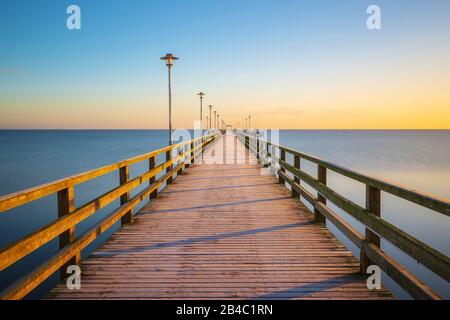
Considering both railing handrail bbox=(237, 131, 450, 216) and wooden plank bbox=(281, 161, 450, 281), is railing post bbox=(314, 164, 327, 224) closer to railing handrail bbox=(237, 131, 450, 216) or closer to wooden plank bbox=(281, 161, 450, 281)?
wooden plank bbox=(281, 161, 450, 281)

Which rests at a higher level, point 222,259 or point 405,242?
point 405,242

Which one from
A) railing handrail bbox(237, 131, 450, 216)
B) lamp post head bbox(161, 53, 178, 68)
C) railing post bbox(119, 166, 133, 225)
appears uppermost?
lamp post head bbox(161, 53, 178, 68)

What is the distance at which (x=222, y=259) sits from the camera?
3959mm

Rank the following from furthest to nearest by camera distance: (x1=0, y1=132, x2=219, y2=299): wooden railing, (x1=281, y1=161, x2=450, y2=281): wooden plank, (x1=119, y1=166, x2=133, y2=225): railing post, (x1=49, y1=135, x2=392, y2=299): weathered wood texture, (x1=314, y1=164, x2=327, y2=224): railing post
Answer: (x1=119, y1=166, x2=133, y2=225): railing post → (x1=314, y1=164, x2=327, y2=224): railing post → (x1=49, y1=135, x2=392, y2=299): weathered wood texture → (x1=0, y1=132, x2=219, y2=299): wooden railing → (x1=281, y1=161, x2=450, y2=281): wooden plank

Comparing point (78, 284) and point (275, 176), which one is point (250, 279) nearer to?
point (78, 284)

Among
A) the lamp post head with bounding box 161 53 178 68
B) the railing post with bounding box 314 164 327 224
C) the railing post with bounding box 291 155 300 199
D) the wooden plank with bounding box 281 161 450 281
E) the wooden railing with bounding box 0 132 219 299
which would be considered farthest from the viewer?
the lamp post head with bounding box 161 53 178 68

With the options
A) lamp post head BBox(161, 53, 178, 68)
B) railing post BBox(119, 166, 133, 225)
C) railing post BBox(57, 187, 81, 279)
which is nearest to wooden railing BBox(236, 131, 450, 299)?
railing post BBox(57, 187, 81, 279)

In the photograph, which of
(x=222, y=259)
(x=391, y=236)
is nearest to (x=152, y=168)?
(x=222, y=259)

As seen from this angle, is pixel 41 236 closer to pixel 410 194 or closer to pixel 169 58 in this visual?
pixel 410 194

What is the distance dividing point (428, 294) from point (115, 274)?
3.02 metres

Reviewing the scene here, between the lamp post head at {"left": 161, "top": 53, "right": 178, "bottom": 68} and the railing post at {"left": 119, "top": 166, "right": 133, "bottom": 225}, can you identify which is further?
the lamp post head at {"left": 161, "top": 53, "right": 178, "bottom": 68}

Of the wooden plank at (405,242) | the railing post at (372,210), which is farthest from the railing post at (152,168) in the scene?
the railing post at (372,210)

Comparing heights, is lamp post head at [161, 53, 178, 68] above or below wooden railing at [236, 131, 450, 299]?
above

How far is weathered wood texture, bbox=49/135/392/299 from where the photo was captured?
319 centimetres
